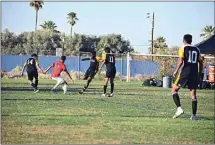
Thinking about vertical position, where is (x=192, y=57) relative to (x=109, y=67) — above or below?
above

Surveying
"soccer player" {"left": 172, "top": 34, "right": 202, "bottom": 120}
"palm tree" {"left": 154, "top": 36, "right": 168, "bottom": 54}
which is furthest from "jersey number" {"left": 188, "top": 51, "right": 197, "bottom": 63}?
"palm tree" {"left": 154, "top": 36, "right": 168, "bottom": 54}

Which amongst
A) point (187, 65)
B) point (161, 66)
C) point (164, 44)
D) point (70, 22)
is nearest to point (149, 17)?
point (164, 44)

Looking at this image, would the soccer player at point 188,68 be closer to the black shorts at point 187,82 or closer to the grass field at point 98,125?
the black shorts at point 187,82

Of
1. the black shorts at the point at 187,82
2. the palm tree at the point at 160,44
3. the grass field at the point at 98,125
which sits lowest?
the grass field at the point at 98,125

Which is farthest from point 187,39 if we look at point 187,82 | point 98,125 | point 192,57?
point 98,125

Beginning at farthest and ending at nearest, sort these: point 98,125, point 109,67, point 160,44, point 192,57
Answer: point 160,44 → point 109,67 → point 192,57 → point 98,125

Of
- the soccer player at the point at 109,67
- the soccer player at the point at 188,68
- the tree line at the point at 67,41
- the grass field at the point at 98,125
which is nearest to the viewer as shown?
the grass field at the point at 98,125

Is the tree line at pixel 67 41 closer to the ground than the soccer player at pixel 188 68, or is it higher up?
higher up

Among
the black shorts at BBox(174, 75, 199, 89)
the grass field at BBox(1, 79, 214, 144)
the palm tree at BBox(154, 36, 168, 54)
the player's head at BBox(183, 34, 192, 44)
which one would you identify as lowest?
the grass field at BBox(1, 79, 214, 144)

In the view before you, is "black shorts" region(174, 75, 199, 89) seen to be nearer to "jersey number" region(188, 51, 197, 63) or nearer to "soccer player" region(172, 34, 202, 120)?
"soccer player" region(172, 34, 202, 120)

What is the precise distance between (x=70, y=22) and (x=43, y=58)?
36.3m

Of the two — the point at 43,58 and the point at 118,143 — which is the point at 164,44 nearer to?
A: the point at 43,58

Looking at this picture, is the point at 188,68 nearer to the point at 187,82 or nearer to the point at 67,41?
the point at 187,82

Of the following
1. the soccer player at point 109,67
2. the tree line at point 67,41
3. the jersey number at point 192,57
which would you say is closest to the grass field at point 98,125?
the jersey number at point 192,57
